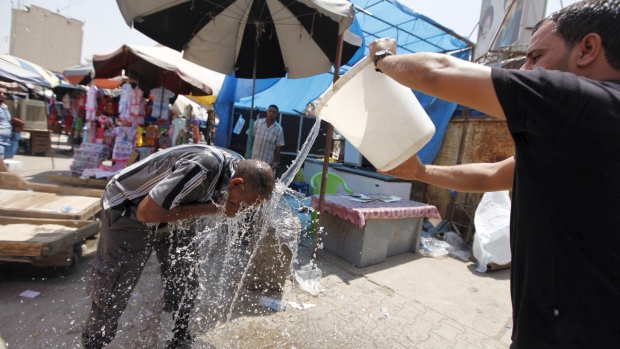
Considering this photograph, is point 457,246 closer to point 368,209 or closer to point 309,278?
point 368,209

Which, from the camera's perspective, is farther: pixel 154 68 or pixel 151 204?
pixel 154 68

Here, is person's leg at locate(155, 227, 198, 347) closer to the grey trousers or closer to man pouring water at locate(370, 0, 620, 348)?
the grey trousers

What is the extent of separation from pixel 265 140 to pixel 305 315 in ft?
11.5

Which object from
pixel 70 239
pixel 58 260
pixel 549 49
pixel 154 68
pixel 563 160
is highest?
pixel 154 68

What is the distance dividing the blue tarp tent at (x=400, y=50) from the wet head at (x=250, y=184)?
16.3 feet

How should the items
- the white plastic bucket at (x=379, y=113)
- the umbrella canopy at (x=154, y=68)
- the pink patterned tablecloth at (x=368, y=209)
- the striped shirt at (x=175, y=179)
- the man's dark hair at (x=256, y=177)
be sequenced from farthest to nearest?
the umbrella canopy at (x=154, y=68), the pink patterned tablecloth at (x=368, y=209), the man's dark hair at (x=256, y=177), the striped shirt at (x=175, y=179), the white plastic bucket at (x=379, y=113)

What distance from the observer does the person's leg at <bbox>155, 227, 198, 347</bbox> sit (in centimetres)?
223

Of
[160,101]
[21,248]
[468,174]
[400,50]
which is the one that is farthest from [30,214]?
[400,50]

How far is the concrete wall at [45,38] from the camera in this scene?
114 ft

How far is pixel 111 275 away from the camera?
190cm

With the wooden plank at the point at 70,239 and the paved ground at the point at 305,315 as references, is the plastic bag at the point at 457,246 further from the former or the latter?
the wooden plank at the point at 70,239

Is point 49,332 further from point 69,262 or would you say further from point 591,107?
point 591,107

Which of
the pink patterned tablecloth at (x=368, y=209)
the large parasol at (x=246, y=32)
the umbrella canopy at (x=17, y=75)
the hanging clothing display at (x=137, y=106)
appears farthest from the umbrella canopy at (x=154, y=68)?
the pink patterned tablecloth at (x=368, y=209)

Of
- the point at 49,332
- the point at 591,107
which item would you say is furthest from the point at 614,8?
the point at 49,332
